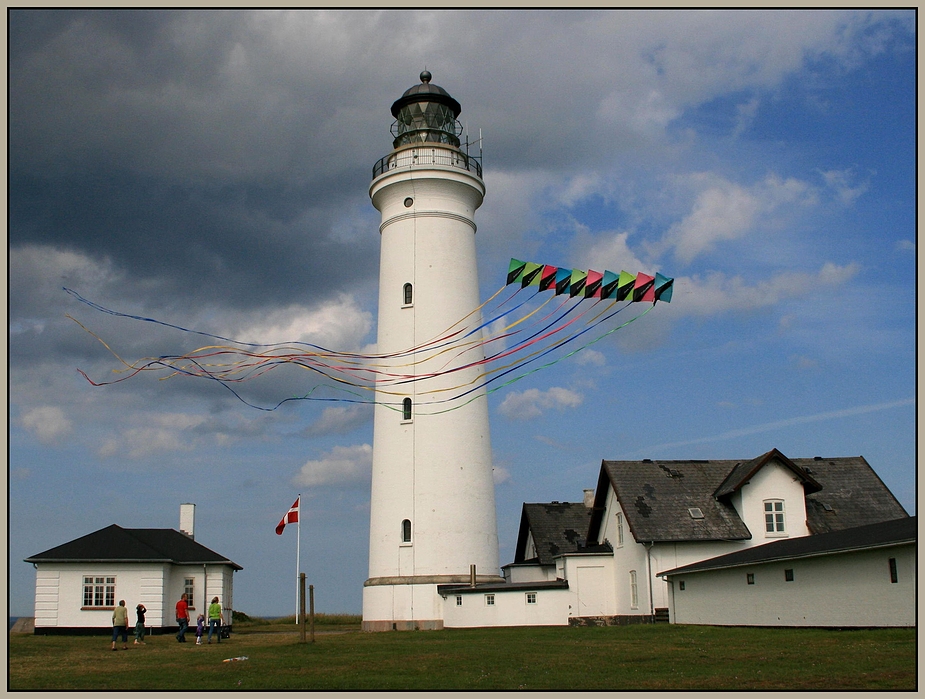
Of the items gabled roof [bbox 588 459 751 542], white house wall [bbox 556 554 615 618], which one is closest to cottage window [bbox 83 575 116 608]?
white house wall [bbox 556 554 615 618]

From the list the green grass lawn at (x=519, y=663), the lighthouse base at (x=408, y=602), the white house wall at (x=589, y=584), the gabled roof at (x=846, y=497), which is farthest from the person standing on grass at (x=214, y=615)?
the gabled roof at (x=846, y=497)

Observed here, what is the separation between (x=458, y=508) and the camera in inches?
1319

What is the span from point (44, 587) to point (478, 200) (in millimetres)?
22714

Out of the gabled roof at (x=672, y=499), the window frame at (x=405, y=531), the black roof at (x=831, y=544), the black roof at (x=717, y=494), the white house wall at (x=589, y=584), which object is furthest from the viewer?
the white house wall at (x=589, y=584)

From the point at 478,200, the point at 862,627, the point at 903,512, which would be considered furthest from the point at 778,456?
the point at 478,200

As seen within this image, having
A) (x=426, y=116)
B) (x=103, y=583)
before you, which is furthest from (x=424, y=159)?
(x=103, y=583)

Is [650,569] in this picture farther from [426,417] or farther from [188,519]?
[188,519]

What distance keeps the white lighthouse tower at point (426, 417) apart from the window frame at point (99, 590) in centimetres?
992

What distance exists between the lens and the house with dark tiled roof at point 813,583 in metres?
20.4

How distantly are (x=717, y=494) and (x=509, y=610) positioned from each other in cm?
892

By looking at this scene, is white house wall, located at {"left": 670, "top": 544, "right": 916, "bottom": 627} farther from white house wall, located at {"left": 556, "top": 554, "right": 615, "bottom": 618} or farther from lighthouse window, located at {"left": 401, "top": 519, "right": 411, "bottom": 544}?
lighthouse window, located at {"left": 401, "top": 519, "right": 411, "bottom": 544}

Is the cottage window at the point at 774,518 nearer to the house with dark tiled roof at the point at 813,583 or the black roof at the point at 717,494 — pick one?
the black roof at the point at 717,494

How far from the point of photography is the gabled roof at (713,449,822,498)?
33.2m

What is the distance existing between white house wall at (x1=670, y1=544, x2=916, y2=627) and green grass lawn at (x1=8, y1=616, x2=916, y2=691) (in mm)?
681
